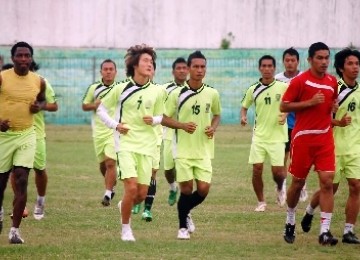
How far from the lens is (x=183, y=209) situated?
46.0ft

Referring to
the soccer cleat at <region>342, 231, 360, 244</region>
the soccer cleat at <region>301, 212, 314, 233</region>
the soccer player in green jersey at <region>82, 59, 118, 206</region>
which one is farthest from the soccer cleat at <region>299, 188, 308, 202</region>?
the soccer cleat at <region>342, 231, 360, 244</region>

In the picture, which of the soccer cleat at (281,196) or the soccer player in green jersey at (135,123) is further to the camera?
the soccer cleat at (281,196)

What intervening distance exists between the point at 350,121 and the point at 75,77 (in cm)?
2631

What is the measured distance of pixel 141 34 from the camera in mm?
44781

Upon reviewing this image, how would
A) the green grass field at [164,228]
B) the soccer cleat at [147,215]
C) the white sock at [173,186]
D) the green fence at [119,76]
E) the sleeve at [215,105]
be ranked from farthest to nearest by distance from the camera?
the green fence at [119,76]
the white sock at [173,186]
the soccer cleat at [147,215]
the sleeve at [215,105]
the green grass field at [164,228]

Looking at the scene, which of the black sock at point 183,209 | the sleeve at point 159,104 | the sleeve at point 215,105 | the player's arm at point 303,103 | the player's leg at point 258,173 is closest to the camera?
the player's arm at point 303,103

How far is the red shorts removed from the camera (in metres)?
13.2

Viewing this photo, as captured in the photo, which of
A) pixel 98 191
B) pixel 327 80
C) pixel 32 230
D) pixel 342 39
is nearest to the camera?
pixel 327 80

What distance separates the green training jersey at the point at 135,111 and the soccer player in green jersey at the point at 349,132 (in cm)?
228

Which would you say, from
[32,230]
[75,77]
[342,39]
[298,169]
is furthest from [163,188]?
[342,39]

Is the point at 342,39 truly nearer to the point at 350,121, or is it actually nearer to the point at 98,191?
the point at 98,191

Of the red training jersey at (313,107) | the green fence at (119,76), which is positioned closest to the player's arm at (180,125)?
the red training jersey at (313,107)

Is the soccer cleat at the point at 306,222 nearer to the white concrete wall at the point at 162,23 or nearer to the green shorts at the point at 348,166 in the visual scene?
the green shorts at the point at 348,166

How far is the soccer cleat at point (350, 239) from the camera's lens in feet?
44.3
